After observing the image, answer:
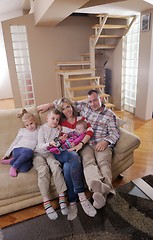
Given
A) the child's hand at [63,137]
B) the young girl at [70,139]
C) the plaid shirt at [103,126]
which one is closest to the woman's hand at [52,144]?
the young girl at [70,139]

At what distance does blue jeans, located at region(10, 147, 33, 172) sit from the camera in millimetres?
1575

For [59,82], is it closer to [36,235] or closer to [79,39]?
[79,39]

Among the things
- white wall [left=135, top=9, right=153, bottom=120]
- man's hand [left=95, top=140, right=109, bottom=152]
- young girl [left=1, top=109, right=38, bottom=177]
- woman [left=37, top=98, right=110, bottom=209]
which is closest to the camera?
woman [left=37, top=98, right=110, bottom=209]

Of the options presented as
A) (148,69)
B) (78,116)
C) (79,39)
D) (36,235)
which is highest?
(79,39)

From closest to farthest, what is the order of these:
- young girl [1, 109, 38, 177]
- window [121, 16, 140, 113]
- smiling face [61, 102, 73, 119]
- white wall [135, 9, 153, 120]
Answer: young girl [1, 109, 38, 177]
smiling face [61, 102, 73, 119]
white wall [135, 9, 153, 120]
window [121, 16, 140, 113]

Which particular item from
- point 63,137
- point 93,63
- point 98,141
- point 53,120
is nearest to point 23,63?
point 93,63

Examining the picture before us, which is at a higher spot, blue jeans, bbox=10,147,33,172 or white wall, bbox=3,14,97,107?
white wall, bbox=3,14,97,107

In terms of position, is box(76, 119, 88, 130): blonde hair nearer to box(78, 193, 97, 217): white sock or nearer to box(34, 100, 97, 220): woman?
box(34, 100, 97, 220): woman

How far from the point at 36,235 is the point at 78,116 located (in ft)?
3.62

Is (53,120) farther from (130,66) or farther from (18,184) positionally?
(130,66)

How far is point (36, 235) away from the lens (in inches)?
55.4

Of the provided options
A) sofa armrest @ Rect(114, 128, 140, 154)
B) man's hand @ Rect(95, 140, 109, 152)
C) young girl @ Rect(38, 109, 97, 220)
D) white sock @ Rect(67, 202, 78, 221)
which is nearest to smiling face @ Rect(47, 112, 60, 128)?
young girl @ Rect(38, 109, 97, 220)

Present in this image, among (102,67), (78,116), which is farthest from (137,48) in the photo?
(78,116)

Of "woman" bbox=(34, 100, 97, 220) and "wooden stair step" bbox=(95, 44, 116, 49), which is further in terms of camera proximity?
"wooden stair step" bbox=(95, 44, 116, 49)
